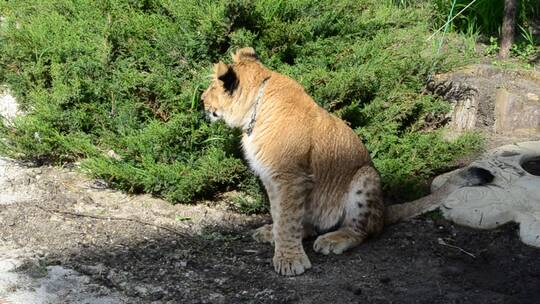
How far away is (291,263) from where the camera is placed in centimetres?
520

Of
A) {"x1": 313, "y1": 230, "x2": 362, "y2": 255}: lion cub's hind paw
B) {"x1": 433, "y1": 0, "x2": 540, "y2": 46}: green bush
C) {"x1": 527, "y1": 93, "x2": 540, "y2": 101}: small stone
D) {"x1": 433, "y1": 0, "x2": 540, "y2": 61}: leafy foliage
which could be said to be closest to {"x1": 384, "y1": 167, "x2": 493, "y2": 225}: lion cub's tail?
{"x1": 313, "y1": 230, "x2": 362, "y2": 255}: lion cub's hind paw

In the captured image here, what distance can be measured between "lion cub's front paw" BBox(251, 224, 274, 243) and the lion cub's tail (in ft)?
3.22

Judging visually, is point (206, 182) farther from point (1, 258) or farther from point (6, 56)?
point (6, 56)

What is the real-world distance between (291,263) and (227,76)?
155cm

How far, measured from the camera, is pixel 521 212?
5598 millimetres

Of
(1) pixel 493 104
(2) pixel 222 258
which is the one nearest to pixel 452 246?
(2) pixel 222 258

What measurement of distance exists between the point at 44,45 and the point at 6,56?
0.52 metres

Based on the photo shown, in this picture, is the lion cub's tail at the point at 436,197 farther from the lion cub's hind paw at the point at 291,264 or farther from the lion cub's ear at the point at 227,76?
the lion cub's ear at the point at 227,76

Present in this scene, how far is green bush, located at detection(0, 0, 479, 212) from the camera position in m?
6.50

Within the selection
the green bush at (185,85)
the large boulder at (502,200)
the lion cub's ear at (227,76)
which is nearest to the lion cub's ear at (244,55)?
the lion cub's ear at (227,76)

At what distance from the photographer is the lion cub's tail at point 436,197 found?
19.6ft

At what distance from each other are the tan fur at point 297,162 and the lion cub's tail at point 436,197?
1.05 feet

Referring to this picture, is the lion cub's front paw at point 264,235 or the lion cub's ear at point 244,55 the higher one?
the lion cub's ear at point 244,55

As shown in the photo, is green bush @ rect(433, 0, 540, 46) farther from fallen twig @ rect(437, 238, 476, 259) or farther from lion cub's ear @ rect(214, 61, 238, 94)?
lion cub's ear @ rect(214, 61, 238, 94)
